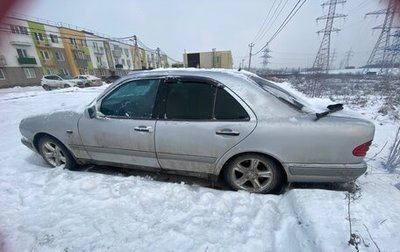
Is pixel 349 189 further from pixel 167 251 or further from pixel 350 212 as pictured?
pixel 167 251

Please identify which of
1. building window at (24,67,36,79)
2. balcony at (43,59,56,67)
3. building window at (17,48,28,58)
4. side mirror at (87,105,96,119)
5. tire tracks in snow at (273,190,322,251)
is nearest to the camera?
tire tracks in snow at (273,190,322,251)

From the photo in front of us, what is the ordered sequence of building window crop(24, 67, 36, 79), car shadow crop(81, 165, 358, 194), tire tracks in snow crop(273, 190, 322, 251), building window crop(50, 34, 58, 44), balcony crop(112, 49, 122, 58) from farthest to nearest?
balcony crop(112, 49, 122, 58), building window crop(50, 34, 58, 44), building window crop(24, 67, 36, 79), car shadow crop(81, 165, 358, 194), tire tracks in snow crop(273, 190, 322, 251)

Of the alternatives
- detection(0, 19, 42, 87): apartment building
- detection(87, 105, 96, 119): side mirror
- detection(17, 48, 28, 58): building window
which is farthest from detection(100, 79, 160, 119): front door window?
detection(17, 48, 28, 58): building window

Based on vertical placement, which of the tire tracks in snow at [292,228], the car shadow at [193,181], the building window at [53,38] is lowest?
the car shadow at [193,181]

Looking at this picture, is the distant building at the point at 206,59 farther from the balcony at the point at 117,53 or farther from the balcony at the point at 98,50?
the balcony at the point at 117,53

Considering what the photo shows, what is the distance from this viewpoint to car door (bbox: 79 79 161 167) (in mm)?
2898

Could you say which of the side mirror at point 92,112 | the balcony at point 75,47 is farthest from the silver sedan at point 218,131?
the balcony at point 75,47

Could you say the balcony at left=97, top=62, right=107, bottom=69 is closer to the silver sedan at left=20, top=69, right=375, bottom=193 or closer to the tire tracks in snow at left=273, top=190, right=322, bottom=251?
A: the silver sedan at left=20, top=69, right=375, bottom=193

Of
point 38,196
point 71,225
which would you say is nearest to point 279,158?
point 71,225

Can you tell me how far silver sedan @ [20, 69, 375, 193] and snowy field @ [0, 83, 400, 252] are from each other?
0.95 feet

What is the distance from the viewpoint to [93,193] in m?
2.84

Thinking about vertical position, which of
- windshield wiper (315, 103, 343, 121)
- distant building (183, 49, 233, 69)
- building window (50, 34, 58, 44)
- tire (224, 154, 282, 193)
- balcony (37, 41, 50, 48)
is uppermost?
building window (50, 34, 58, 44)

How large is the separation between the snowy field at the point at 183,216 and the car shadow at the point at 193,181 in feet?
0.40

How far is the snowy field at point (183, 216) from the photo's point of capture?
6.45ft
